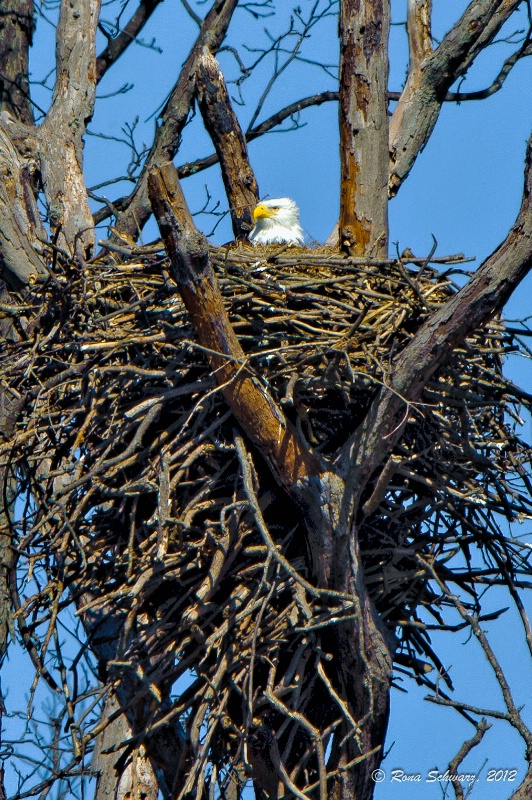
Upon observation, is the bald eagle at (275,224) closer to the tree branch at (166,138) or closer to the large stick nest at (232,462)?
the tree branch at (166,138)

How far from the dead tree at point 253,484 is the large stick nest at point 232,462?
0.01 meters

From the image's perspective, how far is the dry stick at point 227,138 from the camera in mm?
6181

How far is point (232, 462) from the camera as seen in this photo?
4.41 m

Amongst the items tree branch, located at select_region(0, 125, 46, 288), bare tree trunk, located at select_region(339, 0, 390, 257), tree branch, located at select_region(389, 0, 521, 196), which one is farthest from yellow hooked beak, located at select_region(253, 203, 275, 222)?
tree branch, located at select_region(0, 125, 46, 288)

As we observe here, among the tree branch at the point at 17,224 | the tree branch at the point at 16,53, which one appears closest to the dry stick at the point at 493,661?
the tree branch at the point at 17,224

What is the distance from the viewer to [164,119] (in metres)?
7.09

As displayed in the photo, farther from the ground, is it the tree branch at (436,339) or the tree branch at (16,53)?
the tree branch at (16,53)

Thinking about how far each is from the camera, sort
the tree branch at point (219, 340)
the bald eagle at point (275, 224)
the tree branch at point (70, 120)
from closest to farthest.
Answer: the tree branch at point (219, 340) < the tree branch at point (70, 120) < the bald eagle at point (275, 224)

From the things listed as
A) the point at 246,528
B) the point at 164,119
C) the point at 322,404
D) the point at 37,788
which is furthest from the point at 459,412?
the point at 164,119

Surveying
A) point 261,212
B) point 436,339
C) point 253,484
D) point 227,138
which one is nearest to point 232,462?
point 253,484

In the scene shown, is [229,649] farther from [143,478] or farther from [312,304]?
[312,304]

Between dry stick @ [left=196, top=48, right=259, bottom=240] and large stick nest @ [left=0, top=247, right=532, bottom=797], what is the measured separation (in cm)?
178

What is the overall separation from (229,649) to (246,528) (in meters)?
0.48

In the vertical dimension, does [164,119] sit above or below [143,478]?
above
